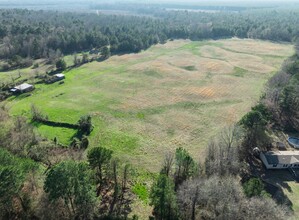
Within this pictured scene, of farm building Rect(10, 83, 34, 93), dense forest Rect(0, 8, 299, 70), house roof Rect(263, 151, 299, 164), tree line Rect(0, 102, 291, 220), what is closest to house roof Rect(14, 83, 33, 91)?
farm building Rect(10, 83, 34, 93)

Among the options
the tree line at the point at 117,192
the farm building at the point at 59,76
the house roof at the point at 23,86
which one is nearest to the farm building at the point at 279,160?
the tree line at the point at 117,192

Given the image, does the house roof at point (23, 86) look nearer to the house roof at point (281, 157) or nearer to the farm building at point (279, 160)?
the farm building at point (279, 160)

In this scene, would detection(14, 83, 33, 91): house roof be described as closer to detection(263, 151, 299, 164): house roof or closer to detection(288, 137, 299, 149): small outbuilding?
detection(263, 151, 299, 164): house roof

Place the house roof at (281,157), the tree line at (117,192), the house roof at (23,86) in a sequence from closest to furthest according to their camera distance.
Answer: the tree line at (117,192), the house roof at (281,157), the house roof at (23,86)

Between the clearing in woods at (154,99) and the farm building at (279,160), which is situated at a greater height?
the farm building at (279,160)

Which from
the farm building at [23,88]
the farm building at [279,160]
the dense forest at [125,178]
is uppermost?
the dense forest at [125,178]

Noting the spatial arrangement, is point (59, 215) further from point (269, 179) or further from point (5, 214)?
point (269, 179)
